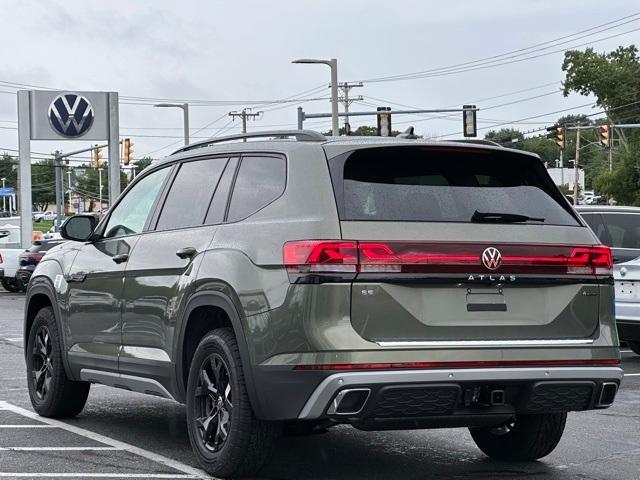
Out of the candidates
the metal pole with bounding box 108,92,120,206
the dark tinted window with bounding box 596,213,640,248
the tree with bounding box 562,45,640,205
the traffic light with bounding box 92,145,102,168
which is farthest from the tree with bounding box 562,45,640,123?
the dark tinted window with bounding box 596,213,640,248

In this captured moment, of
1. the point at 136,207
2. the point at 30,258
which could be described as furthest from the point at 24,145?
the point at 136,207

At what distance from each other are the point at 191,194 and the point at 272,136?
72cm

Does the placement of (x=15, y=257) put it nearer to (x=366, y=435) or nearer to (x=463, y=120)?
(x=463, y=120)

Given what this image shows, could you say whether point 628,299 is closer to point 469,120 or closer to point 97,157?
point 469,120

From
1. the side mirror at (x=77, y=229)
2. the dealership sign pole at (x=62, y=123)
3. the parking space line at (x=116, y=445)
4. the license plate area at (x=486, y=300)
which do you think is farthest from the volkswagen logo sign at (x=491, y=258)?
the dealership sign pole at (x=62, y=123)

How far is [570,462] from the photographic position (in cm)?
752

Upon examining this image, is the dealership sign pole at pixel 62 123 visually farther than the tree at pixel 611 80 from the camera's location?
No

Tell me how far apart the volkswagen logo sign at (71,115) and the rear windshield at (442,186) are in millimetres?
38112

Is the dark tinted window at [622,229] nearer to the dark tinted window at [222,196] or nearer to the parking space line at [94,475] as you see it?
the dark tinted window at [222,196]

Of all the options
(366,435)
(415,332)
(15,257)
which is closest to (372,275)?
(415,332)

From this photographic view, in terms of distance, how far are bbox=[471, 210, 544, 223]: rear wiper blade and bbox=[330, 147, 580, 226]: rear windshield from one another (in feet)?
0.04

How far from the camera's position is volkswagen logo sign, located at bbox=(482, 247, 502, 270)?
6315 mm

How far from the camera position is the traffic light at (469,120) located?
4450 centimetres

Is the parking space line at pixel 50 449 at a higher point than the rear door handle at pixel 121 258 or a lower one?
lower
